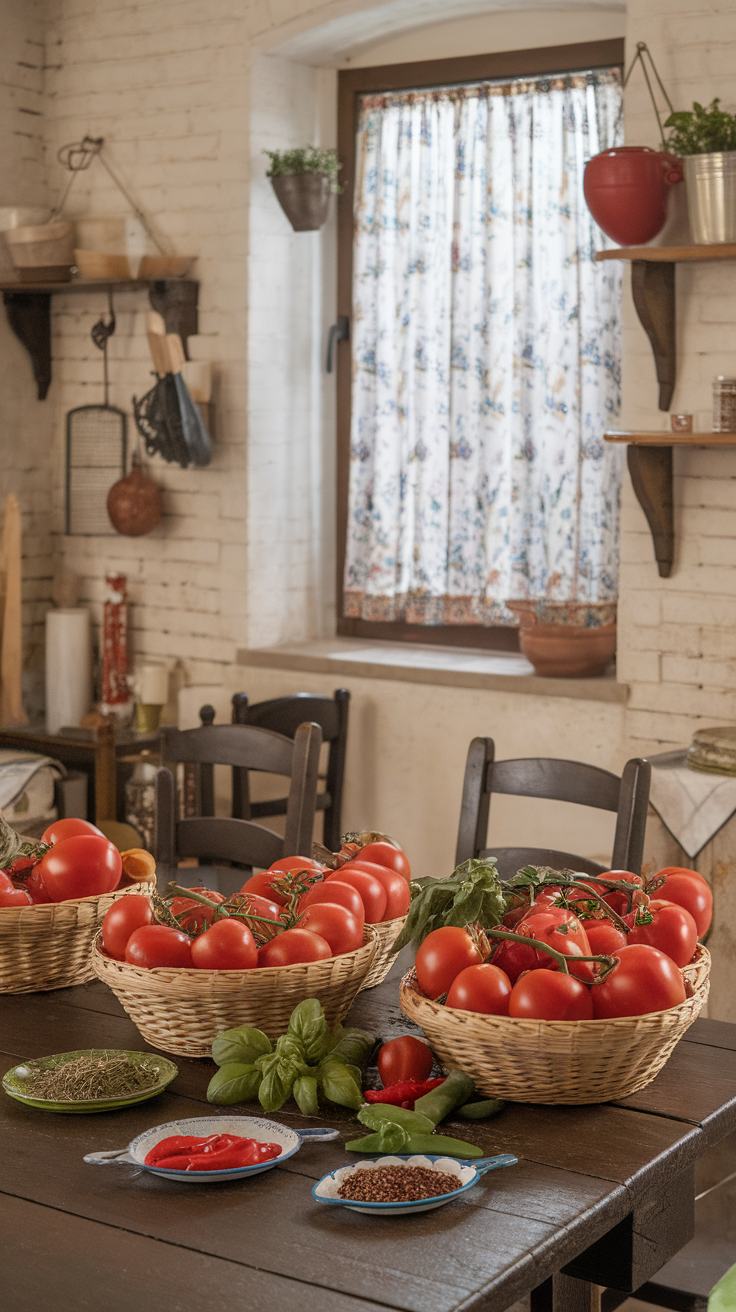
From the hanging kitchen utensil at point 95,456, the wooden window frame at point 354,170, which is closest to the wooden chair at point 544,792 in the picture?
the wooden window frame at point 354,170

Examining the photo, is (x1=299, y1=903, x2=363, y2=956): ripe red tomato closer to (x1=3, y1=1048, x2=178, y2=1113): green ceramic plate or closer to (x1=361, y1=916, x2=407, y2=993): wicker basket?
(x1=361, y1=916, x2=407, y2=993): wicker basket

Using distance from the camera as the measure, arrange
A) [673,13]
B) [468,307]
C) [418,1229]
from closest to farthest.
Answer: [418,1229] → [673,13] → [468,307]

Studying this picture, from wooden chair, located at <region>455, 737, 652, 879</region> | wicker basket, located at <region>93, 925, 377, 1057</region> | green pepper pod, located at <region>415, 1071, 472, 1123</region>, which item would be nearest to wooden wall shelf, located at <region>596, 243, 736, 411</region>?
wooden chair, located at <region>455, 737, 652, 879</region>

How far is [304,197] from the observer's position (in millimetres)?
4016

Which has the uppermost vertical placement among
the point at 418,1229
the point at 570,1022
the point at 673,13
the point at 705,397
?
the point at 673,13

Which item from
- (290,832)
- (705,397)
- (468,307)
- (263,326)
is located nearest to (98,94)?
(263,326)

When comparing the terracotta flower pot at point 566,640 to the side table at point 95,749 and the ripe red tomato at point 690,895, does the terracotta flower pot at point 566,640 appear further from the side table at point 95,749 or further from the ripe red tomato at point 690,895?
the ripe red tomato at point 690,895

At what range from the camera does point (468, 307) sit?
4.00 meters

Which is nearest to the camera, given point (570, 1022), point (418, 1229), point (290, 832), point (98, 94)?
point (418, 1229)

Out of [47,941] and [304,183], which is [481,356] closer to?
[304,183]

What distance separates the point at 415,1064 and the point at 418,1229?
0.25 metres

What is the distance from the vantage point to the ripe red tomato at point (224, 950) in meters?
1.40

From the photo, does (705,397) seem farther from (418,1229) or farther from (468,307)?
(418,1229)

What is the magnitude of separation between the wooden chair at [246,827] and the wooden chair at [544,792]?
283 millimetres
